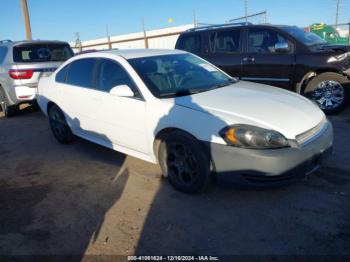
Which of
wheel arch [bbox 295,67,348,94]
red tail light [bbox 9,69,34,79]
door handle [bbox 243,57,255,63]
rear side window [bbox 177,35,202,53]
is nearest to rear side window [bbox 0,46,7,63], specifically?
red tail light [bbox 9,69,34,79]

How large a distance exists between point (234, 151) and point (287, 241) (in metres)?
0.89

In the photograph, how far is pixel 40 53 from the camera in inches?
314

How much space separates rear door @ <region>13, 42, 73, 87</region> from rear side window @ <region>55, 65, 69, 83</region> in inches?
92.9

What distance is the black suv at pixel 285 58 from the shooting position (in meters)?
6.38

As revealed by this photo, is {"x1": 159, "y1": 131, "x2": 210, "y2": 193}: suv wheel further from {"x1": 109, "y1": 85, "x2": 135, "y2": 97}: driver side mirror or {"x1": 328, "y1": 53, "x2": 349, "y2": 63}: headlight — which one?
{"x1": 328, "y1": 53, "x2": 349, "y2": 63}: headlight

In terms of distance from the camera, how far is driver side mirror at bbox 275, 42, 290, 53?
6585 mm

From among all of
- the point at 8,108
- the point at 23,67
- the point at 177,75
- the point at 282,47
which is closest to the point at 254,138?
the point at 177,75

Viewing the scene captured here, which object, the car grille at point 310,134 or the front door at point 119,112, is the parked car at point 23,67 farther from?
the car grille at point 310,134

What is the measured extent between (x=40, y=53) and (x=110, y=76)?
172 inches

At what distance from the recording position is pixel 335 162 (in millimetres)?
4254

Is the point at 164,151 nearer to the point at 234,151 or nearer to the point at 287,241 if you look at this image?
the point at 234,151

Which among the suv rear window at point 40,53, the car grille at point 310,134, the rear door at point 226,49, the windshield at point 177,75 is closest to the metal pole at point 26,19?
the suv rear window at point 40,53

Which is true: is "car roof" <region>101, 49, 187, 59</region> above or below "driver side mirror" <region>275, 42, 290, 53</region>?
above

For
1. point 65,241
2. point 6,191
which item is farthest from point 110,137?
point 65,241
